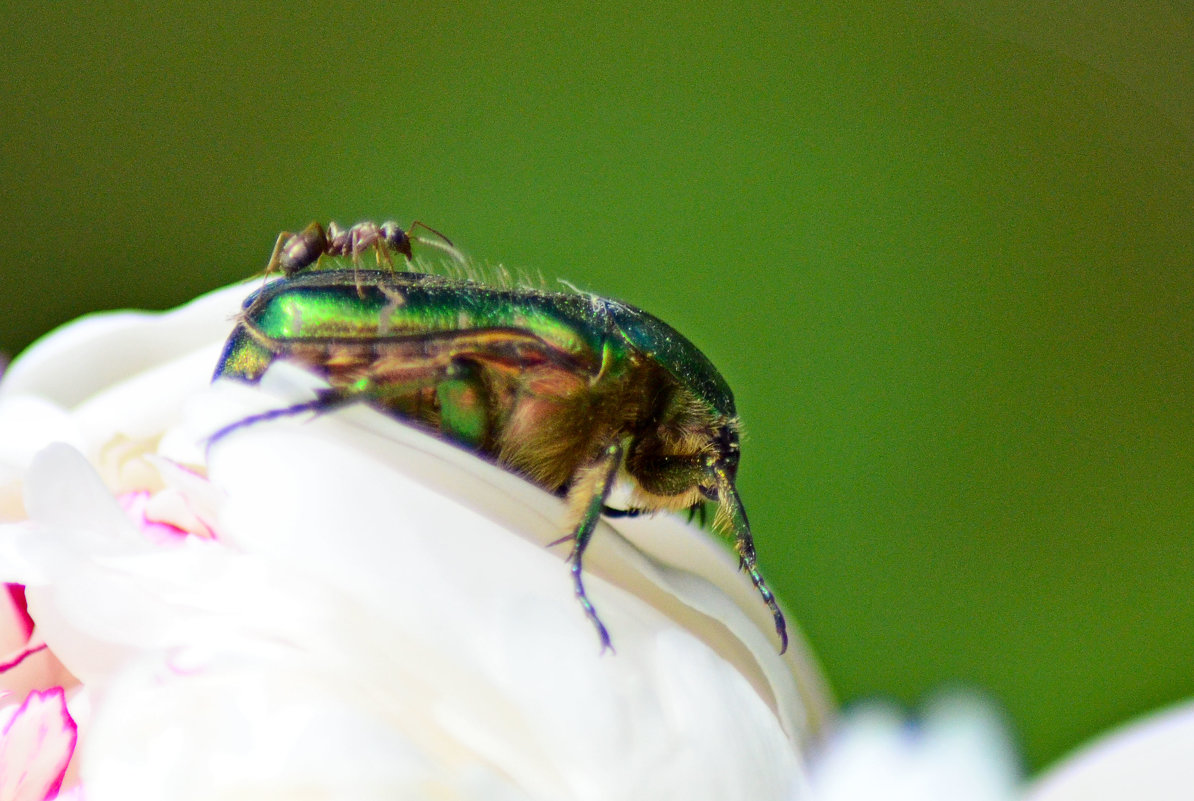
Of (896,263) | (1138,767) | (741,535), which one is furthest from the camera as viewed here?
(896,263)

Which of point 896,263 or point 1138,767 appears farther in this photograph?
point 896,263

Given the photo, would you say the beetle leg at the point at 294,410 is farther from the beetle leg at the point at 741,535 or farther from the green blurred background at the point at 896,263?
the green blurred background at the point at 896,263

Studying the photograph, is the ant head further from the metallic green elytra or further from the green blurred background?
the green blurred background

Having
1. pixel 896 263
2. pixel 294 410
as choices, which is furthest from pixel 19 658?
pixel 896 263

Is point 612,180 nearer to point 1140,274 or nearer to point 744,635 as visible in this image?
point 1140,274

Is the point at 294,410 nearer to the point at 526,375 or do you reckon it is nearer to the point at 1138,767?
the point at 526,375

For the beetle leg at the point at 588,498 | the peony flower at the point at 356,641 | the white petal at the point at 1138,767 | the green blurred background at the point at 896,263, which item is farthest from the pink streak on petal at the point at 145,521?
the green blurred background at the point at 896,263

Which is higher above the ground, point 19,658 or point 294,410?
point 294,410

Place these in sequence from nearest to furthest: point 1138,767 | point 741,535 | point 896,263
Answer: point 1138,767
point 741,535
point 896,263
